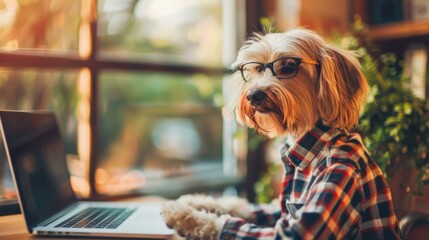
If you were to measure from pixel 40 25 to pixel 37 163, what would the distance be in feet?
2.75

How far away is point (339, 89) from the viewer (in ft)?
4.00

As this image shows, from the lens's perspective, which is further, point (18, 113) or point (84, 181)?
point (84, 181)

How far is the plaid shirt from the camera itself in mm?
978

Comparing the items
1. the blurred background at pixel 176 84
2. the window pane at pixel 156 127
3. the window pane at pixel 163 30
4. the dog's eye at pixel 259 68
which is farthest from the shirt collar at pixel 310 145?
the window pane at pixel 163 30

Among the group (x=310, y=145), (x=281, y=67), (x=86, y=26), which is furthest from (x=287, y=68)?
(x=86, y=26)

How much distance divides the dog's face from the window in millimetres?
725

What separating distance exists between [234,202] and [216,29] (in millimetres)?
1378

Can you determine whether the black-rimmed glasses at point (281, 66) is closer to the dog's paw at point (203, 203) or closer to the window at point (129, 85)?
the dog's paw at point (203, 203)

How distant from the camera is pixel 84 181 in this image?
78.9 inches

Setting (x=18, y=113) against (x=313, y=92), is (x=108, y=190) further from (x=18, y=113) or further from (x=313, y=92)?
(x=313, y=92)

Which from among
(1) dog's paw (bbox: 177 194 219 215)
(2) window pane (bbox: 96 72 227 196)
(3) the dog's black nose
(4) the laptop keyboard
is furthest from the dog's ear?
(2) window pane (bbox: 96 72 227 196)

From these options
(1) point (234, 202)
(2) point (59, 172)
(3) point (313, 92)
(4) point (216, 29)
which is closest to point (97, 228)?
(2) point (59, 172)

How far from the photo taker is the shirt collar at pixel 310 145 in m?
1.21

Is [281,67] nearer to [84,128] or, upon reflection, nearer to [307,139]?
[307,139]
